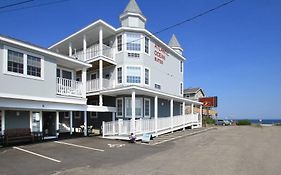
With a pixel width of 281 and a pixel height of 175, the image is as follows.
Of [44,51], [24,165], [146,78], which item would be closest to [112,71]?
[146,78]

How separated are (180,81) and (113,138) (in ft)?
53.7

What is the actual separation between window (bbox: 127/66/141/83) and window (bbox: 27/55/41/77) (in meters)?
9.39

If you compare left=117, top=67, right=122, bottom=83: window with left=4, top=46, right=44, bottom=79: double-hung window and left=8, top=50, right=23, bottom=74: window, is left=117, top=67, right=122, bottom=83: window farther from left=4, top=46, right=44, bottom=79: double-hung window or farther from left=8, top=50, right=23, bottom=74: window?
left=8, top=50, right=23, bottom=74: window

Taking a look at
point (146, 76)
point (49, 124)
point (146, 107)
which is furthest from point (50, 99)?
point (146, 76)

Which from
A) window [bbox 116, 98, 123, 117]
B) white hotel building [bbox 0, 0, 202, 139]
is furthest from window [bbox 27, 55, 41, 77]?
window [bbox 116, 98, 123, 117]

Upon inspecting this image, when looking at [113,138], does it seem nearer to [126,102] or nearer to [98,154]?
[126,102]

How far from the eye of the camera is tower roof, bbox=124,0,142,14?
24.5 m

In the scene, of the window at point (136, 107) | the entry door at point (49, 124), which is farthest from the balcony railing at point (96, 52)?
the entry door at point (49, 124)

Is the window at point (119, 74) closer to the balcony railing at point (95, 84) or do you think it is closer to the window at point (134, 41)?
the balcony railing at point (95, 84)

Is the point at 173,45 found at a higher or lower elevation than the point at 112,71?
higher

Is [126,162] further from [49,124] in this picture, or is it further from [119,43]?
[119,43]

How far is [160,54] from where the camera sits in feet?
89.0

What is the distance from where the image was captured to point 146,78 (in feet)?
78.9

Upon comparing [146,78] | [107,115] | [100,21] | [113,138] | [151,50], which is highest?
[100,21]
